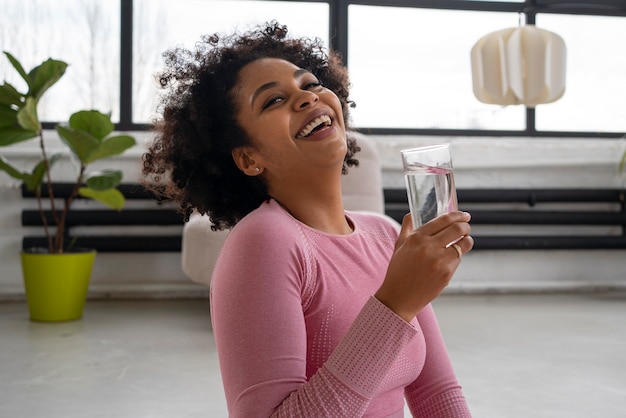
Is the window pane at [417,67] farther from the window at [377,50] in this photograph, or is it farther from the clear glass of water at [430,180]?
the clear glass of water at [430,180]

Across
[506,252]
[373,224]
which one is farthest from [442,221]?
[506,252]

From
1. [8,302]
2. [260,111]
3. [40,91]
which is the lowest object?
[8,302]

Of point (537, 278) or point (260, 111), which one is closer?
point (260, 111)

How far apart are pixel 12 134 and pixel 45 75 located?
32 centimetres

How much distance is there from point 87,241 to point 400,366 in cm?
340

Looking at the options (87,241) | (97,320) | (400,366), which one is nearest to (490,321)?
(97,320)

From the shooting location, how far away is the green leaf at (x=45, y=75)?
318 centimetres

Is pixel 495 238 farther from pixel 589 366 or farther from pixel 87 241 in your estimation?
pixel 87 241

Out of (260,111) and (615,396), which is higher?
(260,111)

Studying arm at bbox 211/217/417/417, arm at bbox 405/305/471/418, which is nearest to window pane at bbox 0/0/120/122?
arm at bbox 405/305/471/418

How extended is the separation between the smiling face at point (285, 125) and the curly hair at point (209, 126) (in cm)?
2

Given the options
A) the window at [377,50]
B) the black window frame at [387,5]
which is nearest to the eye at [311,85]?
the window at [377,50]

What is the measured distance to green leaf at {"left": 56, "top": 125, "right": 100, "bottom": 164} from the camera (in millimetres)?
3117

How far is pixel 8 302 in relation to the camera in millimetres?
3945
